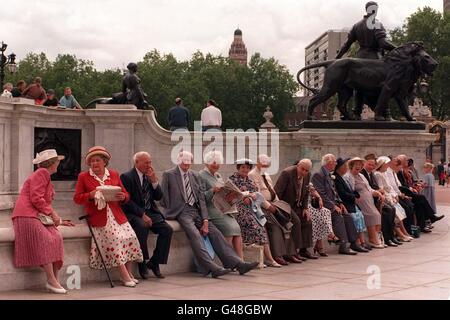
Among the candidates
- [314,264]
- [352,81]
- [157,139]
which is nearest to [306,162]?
[314,264]

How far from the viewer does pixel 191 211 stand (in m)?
10.4

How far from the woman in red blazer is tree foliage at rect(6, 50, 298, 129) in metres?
67.9

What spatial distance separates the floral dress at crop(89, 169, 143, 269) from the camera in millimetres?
9070

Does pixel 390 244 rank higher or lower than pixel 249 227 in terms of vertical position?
lower

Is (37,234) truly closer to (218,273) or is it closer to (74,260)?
(74,260)

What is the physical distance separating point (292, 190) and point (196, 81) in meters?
69.4

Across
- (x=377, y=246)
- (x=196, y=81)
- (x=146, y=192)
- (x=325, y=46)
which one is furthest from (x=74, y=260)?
(x=325, y=46)

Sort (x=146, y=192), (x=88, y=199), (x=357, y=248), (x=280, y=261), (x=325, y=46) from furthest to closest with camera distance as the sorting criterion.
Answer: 1. (x=325, y=46)
2. (x=357, y=248)
3. (x=280, y=261)
4. (x=146, y=192)
5. (x=88, y=199)

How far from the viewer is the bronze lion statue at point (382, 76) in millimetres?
18531

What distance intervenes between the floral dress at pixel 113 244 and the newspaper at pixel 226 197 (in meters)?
1.67

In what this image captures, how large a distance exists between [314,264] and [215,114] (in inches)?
477

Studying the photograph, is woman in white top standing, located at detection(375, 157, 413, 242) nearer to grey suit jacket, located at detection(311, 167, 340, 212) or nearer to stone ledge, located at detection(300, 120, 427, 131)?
grey suit jacket, located at detection(311, 167, 340, 212)

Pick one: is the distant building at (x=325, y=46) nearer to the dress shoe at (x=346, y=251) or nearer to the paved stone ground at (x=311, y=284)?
the dress shoe at (x=346, y=251)

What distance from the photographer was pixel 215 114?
75.8ft
